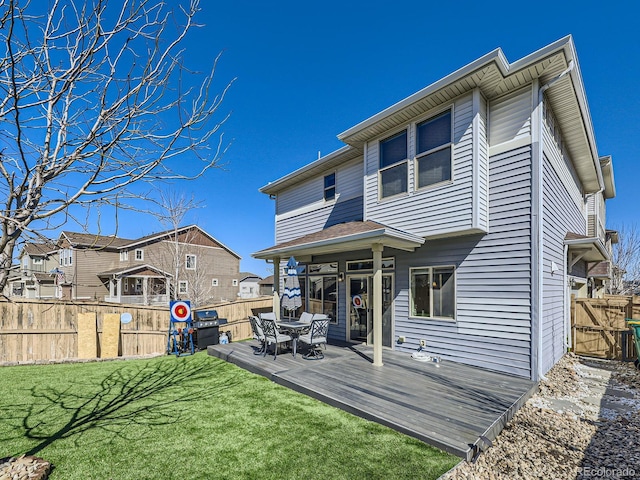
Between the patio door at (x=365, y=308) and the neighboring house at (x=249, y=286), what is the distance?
120 ft

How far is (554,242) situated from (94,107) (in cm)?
858

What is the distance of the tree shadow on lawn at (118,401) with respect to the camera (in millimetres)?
4164

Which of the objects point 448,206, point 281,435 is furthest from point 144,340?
point 448,206

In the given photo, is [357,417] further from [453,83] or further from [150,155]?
[453,83]

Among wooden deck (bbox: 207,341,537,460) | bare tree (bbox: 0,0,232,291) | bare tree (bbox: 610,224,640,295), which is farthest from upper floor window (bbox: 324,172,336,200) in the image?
bare tree (bbox: 610,224,640,295)

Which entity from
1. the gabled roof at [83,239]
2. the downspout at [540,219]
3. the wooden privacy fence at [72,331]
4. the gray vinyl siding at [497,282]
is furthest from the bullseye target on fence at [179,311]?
the downspout at [540,219]

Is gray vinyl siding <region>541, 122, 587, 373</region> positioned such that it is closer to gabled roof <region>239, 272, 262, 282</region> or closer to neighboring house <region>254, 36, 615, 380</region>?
neighboring house <region>254, 36, 615, 380</region>

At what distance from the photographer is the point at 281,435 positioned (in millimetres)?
3992

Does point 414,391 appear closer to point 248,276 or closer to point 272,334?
point 272,334

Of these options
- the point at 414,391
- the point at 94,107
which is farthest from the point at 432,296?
the point at 94,107

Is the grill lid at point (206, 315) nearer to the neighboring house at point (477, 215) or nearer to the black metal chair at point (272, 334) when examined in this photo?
the black metal chair at point (272, 334)

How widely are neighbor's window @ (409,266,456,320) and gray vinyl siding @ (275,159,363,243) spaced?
2739mm

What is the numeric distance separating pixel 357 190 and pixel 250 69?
4912mm

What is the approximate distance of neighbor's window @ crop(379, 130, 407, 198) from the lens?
731 centimetres
